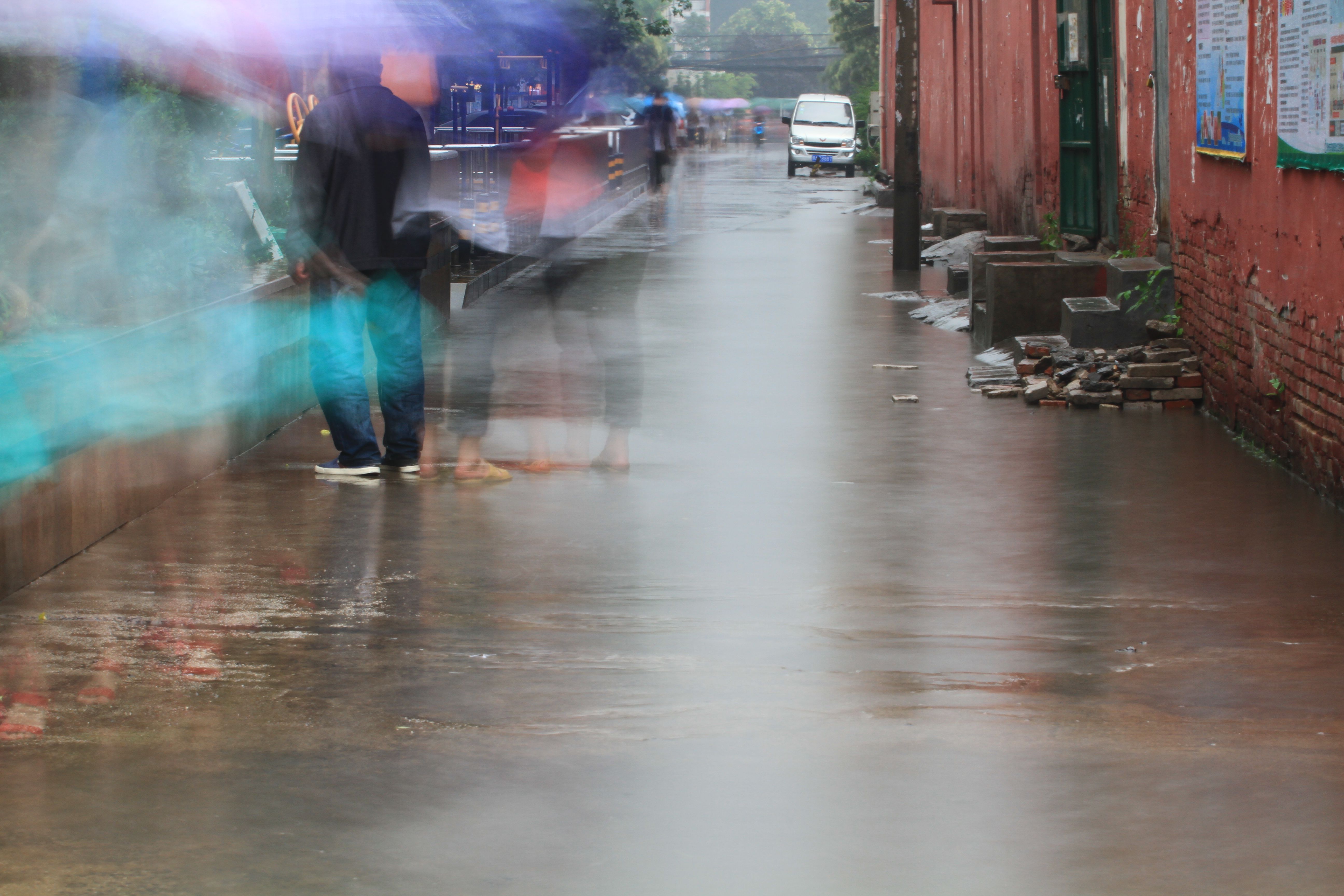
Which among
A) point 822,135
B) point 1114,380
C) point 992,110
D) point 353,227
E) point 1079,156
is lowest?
point 1114,380

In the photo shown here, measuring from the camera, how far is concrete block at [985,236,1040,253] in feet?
Result: 47.0

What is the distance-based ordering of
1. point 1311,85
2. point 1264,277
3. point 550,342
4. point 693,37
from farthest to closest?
point 693,37
point 550,342
point 1264,277
point 1311,85

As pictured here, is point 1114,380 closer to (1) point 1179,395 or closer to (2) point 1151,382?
(2) point 1151,382

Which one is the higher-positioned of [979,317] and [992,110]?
[992,110]

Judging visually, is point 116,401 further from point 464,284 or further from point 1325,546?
point 464,284

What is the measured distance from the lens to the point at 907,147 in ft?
60.4

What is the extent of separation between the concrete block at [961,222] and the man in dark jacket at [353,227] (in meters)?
13.9

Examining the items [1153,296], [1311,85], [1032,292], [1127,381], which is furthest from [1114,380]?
[1311,85]

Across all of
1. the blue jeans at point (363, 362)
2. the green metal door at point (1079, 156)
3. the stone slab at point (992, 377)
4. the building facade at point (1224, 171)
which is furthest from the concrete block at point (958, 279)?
the blue jeans at point (363, 362)

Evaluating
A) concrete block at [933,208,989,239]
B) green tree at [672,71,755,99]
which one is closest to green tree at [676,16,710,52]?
green tree at [672,71,755,99]

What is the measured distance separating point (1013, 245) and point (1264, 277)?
6443mm

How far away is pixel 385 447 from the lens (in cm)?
787

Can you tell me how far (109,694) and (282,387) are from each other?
4.56m

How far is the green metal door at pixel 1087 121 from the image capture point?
518 inches
